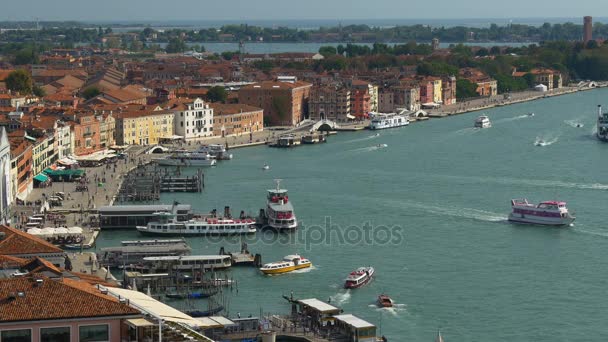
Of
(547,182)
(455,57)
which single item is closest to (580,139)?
(547,182)

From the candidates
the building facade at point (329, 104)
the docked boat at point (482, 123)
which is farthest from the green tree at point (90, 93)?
the docked boat at point (482, 123)

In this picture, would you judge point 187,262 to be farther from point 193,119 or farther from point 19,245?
point 193,119

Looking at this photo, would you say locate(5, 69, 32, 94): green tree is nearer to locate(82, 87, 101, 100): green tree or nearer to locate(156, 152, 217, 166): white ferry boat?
locate(82, 87, 101, 100): green tree

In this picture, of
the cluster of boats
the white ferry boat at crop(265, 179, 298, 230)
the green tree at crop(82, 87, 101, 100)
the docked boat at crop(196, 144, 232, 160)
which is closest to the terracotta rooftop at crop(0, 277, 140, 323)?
the white ferry boat at crop(265, 179, 298, 230)

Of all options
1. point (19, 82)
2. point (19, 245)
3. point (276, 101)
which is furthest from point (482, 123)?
point (19, 245)

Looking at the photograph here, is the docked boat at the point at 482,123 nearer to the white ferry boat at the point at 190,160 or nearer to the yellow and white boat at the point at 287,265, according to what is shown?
the white ferry boat at the point at 190,160

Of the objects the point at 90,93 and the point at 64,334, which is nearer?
the point at 64,334

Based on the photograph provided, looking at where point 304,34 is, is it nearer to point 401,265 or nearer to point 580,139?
point 580,139
